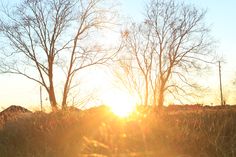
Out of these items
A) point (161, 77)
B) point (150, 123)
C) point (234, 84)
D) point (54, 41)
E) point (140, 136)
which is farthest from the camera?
point (234, 84)

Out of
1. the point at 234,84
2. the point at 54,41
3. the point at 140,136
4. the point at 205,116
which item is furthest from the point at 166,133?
the point at 234,84

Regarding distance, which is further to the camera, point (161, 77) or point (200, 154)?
point (161, 77)

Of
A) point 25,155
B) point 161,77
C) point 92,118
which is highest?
point 161,77

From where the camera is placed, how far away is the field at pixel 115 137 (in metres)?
10.2

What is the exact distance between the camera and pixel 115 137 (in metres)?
Result: 11.6

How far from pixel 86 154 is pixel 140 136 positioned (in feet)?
8.08

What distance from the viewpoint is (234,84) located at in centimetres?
6756

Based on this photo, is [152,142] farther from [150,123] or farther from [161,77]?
[161,77]

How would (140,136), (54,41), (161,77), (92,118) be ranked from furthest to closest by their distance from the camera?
1. (161,77)
2. (54,41)
3. (92,118)
4. (140,136)

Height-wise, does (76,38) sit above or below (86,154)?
above

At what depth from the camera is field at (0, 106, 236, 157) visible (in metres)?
10.2

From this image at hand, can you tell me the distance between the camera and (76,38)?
37.3 metres

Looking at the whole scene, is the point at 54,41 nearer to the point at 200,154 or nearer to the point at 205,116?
the point at 205,116

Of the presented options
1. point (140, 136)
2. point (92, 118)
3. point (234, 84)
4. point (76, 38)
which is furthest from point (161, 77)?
point (140, 136)
